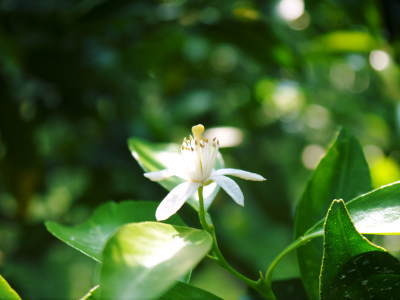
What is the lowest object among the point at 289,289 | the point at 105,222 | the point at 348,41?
the point at 289,289

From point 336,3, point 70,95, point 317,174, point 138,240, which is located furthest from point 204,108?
point 138,240

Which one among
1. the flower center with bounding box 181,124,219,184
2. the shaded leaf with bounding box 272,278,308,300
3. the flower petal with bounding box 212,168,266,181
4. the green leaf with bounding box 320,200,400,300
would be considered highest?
the flower center with bounding box 181,124,219,184

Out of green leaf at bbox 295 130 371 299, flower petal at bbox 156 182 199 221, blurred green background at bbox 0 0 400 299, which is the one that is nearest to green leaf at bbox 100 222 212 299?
flower petal at bbox 156 182 199 221

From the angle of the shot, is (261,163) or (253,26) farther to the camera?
(261,163)

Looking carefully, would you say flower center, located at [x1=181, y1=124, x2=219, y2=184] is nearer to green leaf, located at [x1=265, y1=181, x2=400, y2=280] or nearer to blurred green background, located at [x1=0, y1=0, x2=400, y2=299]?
green leaf, located at [x1=265, y1=181, x2=400, y2=280]

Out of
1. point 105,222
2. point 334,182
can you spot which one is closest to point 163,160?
point 105,222

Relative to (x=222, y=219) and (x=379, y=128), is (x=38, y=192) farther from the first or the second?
(x=379, y=128)

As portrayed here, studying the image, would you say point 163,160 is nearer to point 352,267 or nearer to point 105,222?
point 105,222
